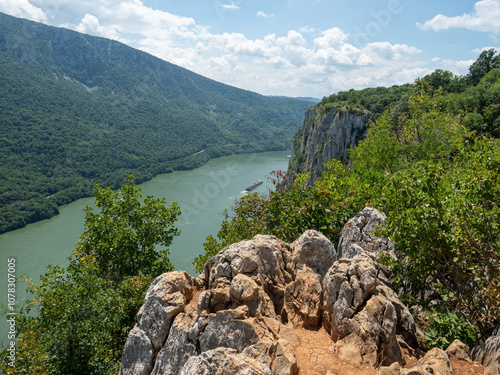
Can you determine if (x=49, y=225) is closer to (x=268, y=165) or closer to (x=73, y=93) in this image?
(x=268, y=165)

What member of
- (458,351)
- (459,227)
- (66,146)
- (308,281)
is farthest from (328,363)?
(66,146)

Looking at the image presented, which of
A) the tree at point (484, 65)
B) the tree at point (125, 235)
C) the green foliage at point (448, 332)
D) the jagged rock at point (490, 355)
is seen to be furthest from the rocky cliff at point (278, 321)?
the tree at point (484, 65)

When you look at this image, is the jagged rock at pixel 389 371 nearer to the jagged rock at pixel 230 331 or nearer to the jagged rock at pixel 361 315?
the jagged rock at pixel 361 315

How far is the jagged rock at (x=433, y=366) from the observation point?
511cm

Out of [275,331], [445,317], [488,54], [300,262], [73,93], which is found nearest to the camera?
[275,331]

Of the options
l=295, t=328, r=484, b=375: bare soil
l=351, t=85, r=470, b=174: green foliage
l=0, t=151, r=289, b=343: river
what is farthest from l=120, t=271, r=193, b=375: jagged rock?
l=0, t=151, r=289, b=343: river

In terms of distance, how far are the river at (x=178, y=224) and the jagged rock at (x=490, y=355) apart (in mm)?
27491

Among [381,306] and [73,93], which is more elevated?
[73,93]

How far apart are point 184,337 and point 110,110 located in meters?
210

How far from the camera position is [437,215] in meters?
7.17

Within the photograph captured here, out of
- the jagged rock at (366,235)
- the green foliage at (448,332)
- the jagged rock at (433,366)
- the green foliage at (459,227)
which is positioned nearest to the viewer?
the jagged rock at (433,366)

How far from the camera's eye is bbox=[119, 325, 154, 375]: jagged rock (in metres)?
7.16

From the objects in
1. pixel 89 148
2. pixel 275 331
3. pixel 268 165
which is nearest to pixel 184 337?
Answer: pixel 275 331

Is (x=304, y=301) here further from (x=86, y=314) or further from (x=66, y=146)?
(x=66, y=146)
